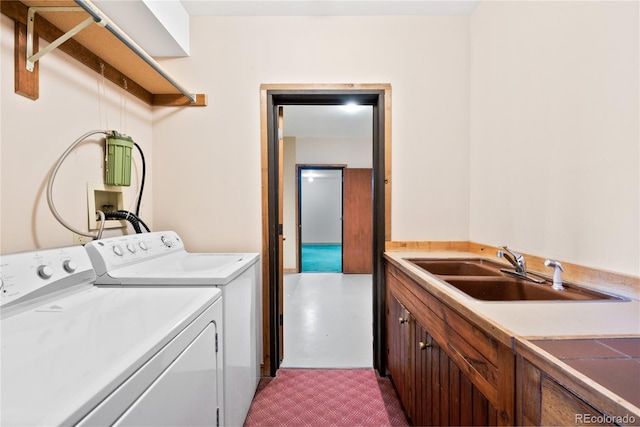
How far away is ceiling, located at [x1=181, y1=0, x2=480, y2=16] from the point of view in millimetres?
1941

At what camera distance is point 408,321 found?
4.92 ft

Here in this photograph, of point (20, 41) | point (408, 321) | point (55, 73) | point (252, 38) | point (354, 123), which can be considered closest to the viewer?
point (20, 41)

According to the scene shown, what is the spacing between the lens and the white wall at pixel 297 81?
6.78ft

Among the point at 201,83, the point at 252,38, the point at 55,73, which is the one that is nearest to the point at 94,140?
the point at 55,73

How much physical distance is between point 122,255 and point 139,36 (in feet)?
4.71

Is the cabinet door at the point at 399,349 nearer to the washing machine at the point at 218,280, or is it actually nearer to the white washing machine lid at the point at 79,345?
the washing machine at the point at 218,280

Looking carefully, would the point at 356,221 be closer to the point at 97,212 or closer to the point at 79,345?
the point at 97,212

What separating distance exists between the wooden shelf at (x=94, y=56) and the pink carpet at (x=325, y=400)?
6.61ft

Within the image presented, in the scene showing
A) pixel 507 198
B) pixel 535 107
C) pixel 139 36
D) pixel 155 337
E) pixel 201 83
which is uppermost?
pixel 139 36

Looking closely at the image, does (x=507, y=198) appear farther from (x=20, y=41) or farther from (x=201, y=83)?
(x=20, y=41)

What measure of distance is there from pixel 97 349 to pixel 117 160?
1309mm

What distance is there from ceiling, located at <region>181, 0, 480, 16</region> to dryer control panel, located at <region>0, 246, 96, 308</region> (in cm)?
180

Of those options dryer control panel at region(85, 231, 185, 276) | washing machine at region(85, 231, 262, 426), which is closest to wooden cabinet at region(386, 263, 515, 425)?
washing machine at region(85, 231, 262, 426)

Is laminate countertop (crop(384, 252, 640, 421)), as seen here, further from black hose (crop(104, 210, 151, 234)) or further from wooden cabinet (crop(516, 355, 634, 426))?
black hose (crop(104, 210, 151, 234))
